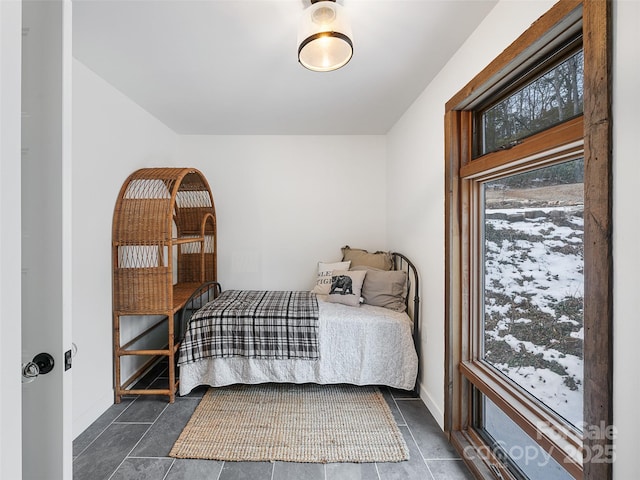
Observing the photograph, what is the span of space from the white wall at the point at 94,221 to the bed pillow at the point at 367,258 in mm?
2371

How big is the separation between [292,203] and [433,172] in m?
1.95

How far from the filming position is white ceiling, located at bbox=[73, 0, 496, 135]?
5.18 feet

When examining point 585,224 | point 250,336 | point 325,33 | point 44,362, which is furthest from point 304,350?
point 325,33

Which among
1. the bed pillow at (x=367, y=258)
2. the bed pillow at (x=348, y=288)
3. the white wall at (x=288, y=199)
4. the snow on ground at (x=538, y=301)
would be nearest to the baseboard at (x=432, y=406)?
the snow on ground at (x=538, y=301)

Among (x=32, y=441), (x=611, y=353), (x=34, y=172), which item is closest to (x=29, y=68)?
(x=34, y=172)

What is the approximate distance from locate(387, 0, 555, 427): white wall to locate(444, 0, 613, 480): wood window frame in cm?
13

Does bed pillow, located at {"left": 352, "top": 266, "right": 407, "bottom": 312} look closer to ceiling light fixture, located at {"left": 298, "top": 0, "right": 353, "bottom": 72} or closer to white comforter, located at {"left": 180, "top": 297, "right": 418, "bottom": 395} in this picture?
white comforter, located at {"left": 180, "top": 297, "right": 418, "bottom": 395}

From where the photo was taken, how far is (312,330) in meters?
2.58

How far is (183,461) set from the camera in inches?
74.0

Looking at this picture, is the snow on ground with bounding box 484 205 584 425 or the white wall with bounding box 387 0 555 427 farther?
the white wall with bounding box 387 0 555 427

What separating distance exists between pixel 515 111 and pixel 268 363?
2464 mm

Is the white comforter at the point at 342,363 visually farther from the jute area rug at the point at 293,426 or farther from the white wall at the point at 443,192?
the white wall at the point at 443,192
